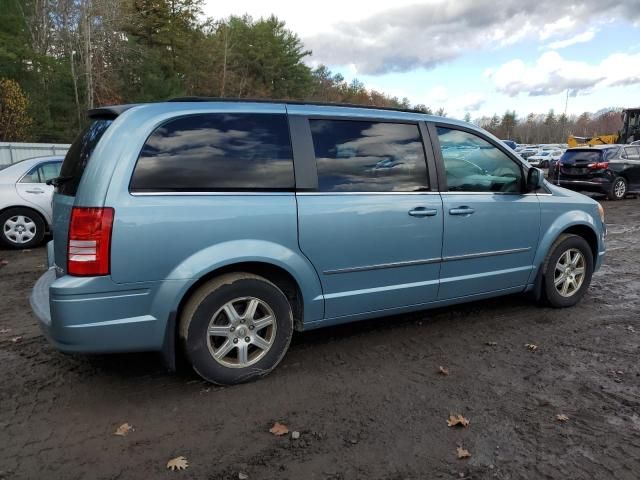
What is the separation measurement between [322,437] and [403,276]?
1.53 meters

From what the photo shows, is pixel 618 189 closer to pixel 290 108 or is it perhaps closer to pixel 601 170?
pixel 601 170

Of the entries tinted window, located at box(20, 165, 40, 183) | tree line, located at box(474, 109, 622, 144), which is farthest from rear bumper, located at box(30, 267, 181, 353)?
tree line, located at box(474, 109, 622, 144)

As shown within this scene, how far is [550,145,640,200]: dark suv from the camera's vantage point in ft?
51.2

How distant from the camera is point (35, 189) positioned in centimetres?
827

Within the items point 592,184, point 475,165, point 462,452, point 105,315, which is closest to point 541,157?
point 592,184

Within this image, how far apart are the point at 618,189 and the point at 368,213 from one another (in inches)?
607

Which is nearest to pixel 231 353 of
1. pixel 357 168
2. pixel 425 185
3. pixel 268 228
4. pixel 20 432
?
pixel 268 228

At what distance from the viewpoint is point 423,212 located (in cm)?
399

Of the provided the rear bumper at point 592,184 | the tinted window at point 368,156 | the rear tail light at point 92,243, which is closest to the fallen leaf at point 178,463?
the rear tail light at point 92,243

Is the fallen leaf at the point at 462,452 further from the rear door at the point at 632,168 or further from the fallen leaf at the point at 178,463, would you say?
the rear door at the point at 632,168

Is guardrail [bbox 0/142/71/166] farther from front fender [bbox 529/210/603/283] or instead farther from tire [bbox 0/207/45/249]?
front fender [bbox 529/210/603/283]

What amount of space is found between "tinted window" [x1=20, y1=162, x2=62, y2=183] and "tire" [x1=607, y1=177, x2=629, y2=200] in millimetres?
15166

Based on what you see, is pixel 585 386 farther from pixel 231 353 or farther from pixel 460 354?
pixel 231 353

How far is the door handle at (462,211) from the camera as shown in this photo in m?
4.14
